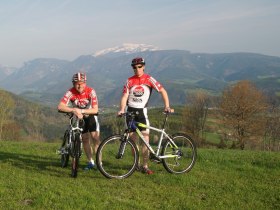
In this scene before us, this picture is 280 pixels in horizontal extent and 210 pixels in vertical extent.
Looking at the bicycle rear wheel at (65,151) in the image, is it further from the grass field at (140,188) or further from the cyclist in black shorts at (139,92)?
the cyclist in black shorts at (139,92)

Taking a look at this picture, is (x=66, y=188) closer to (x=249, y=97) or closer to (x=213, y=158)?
(x=213, y=158)

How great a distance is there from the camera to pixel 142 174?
363 inches

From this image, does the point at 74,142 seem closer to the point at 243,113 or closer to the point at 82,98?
the point at 82,98

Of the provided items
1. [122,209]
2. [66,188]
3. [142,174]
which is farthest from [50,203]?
[142,174]

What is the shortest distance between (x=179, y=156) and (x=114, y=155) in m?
1.90

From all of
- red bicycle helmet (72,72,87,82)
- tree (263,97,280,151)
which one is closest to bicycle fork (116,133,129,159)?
red bicycle helmet (72,72,87,82)

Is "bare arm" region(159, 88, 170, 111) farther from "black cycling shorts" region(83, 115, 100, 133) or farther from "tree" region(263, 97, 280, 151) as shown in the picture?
"tree" region(263, 97, 280, 151)

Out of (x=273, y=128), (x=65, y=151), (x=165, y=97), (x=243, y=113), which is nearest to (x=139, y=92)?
(x=165, y=97)

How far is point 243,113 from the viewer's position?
48.2 meters

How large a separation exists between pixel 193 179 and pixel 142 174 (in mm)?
1390

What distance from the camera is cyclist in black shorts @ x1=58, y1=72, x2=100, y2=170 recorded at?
8.97 m

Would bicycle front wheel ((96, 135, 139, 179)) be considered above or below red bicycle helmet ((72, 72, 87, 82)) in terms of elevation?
below

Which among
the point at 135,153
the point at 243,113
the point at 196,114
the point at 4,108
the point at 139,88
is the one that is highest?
the point at 139,88

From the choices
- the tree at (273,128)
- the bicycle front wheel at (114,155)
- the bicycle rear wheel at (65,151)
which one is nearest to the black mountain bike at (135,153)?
the bicycle front wheel at (114,155)
